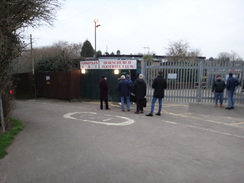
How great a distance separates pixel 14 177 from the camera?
3.75 meters

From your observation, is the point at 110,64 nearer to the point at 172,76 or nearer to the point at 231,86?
the point at 172,76

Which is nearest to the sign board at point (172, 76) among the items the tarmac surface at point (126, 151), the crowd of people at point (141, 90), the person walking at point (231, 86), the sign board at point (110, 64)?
the sign board at point (110, 64)

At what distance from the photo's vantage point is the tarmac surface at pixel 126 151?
12.5ft

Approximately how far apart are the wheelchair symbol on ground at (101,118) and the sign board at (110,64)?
13.7 feet

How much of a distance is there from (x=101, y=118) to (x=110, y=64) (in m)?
5.23

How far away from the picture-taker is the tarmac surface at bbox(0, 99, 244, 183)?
3805 millimetres

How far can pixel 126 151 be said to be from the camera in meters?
4.95

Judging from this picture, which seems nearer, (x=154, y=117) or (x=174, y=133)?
(x=174, y=133)

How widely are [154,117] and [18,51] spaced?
546 cm

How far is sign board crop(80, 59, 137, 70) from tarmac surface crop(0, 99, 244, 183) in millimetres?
4679

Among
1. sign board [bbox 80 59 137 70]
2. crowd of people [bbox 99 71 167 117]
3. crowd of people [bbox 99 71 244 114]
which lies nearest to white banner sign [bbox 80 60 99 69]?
sign board [bbox 80 59 137 70]

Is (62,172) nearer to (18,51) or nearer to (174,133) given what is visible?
(174,133)

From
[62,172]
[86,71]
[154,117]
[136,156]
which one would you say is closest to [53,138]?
[62,172]

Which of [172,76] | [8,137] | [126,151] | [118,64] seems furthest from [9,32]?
[172,76]
